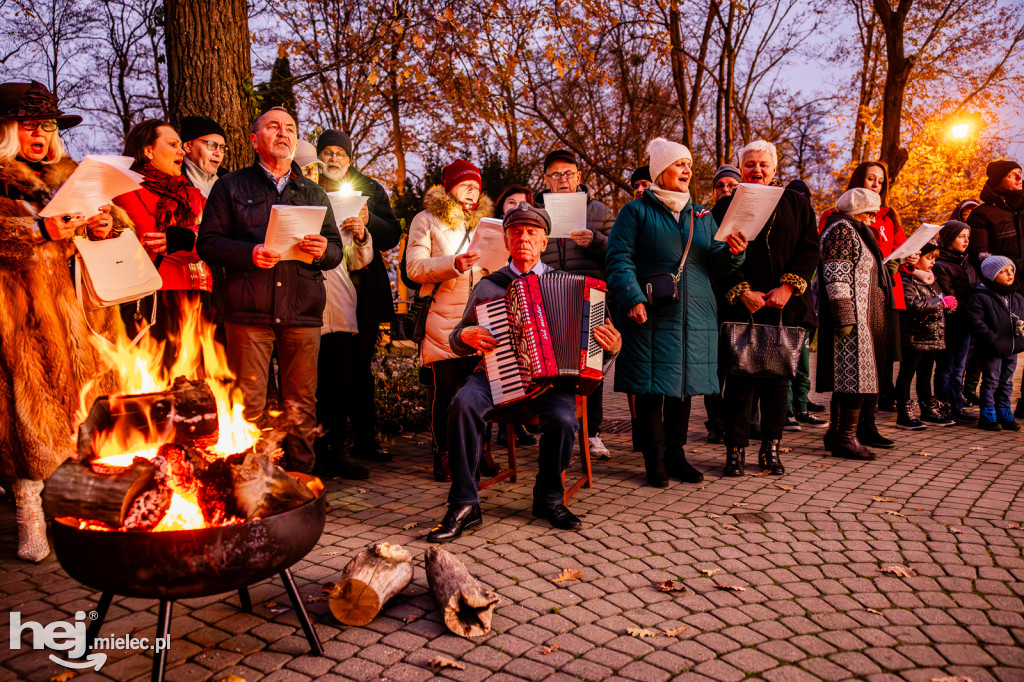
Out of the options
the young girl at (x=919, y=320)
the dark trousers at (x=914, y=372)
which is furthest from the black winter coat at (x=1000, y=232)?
the dark trousers at (x=914, y=372)

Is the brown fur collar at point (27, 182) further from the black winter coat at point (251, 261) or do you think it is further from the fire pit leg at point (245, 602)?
the fire pit leg at point (245, 602)

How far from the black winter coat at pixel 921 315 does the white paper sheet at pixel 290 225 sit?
6.16 meters

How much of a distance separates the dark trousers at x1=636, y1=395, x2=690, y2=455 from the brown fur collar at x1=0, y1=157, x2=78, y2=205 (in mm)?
4043

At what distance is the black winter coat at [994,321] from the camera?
7.78m

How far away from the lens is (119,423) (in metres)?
2.73

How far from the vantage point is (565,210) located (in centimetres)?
554

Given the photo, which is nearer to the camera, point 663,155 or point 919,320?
point 663,155

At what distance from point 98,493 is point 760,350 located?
4532mm

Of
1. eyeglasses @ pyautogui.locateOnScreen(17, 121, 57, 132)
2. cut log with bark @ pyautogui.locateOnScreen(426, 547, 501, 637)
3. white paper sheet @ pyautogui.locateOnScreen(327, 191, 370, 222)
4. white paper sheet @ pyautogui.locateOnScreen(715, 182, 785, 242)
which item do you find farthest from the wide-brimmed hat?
white paper sheet @ pyautogui.locateOnScreen(715, 182, 785, 242)

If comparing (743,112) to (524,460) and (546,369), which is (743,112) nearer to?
(524,460)

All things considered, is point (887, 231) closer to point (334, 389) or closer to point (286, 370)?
point (334, 389)

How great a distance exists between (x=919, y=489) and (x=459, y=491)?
3.45 metres

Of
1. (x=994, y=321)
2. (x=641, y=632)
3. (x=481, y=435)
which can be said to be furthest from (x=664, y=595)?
(x=994, y=321)

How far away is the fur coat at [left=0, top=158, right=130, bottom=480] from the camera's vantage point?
12.8 feet
